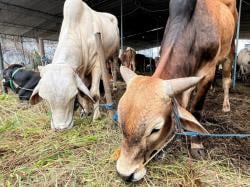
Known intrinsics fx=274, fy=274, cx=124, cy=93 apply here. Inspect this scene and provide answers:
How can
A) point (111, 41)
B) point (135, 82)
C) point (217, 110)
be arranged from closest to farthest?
1. point (135, 82)
2. point (217, 110)
3. point (111, 41)

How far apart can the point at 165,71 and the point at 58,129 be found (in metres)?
1.54

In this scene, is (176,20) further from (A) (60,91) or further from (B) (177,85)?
(A) (60,91)

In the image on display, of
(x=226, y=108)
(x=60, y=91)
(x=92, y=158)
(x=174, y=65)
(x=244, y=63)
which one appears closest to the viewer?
(x=174, y=65)

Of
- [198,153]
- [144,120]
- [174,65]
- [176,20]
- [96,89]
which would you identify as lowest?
[198,153]

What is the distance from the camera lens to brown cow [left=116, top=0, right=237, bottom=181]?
189 cm

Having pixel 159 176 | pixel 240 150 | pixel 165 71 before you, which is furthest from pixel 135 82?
pixel 240 150

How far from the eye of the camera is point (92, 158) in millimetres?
2648

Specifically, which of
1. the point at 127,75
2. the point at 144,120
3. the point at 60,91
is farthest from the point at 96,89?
the point at 144,120

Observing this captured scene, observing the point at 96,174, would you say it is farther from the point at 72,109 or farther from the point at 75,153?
the point at 72,109

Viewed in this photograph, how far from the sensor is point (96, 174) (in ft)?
7.62

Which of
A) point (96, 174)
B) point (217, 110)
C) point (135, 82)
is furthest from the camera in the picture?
point (217, 110)

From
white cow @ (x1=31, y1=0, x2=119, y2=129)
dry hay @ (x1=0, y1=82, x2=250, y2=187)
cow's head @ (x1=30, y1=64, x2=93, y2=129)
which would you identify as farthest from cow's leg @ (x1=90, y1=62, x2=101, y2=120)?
cow's head @ (x1=30, y1=64, x2=93, y2=129)

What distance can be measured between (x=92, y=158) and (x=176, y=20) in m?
1.64

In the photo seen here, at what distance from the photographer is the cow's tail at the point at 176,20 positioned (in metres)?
2.65
